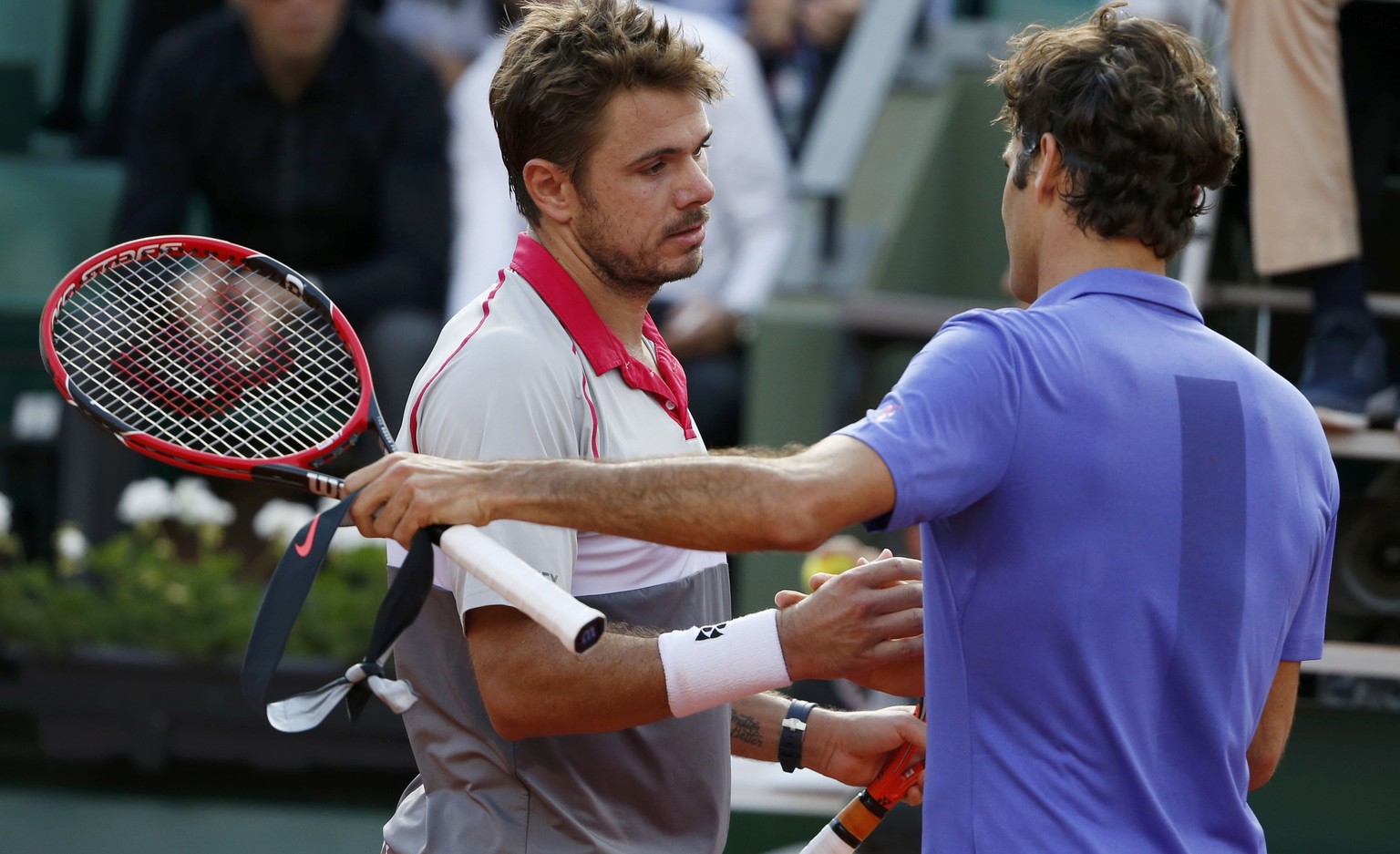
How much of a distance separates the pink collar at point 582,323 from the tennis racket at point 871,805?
55 cm

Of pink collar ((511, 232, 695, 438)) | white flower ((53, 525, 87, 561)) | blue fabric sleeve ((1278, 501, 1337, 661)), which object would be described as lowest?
white flower ((53, 525, 87, 561))

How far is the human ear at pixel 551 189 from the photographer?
243cm

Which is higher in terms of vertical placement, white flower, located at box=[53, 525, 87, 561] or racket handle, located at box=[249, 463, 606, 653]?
racket handle, located at box=[249, 463, 606, 653]

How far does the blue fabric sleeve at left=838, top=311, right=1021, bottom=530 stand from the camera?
181 centimetres

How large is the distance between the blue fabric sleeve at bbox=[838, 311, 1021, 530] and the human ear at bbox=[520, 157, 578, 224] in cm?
72

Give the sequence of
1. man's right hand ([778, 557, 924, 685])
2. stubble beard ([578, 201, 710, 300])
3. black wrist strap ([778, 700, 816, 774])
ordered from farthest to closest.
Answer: black wrist strap ([778, 700, 816, 774]) < stubble beard ([578, 201, 710, 300]) < man's right hand ([778, 557, 924, 685])

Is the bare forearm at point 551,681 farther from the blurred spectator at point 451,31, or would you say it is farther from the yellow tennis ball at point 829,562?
the blurred spectator at point 451,31

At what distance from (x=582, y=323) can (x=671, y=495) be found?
0.54m

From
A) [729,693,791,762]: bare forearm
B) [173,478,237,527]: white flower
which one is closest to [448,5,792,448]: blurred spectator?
[173,478,237,527]: white flower

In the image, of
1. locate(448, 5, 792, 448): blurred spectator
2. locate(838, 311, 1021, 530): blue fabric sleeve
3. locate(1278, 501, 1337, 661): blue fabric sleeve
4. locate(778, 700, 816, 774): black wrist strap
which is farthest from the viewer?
locate(448, 5, 792, 448): blurred spectator

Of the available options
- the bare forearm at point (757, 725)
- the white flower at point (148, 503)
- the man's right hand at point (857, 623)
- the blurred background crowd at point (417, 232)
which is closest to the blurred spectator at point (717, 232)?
the blurred background crowd at point (417, 232)

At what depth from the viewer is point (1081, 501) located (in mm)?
1882

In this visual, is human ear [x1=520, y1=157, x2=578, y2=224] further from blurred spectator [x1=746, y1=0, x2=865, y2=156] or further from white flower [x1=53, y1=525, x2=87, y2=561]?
blurred spectator [x1=746, y1=0, x2=865, y2=156]

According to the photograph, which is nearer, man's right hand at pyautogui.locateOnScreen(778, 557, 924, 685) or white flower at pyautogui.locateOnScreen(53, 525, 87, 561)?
man's right hand at pyautogui.locateOnScreen(778, 557, 924, 685)
